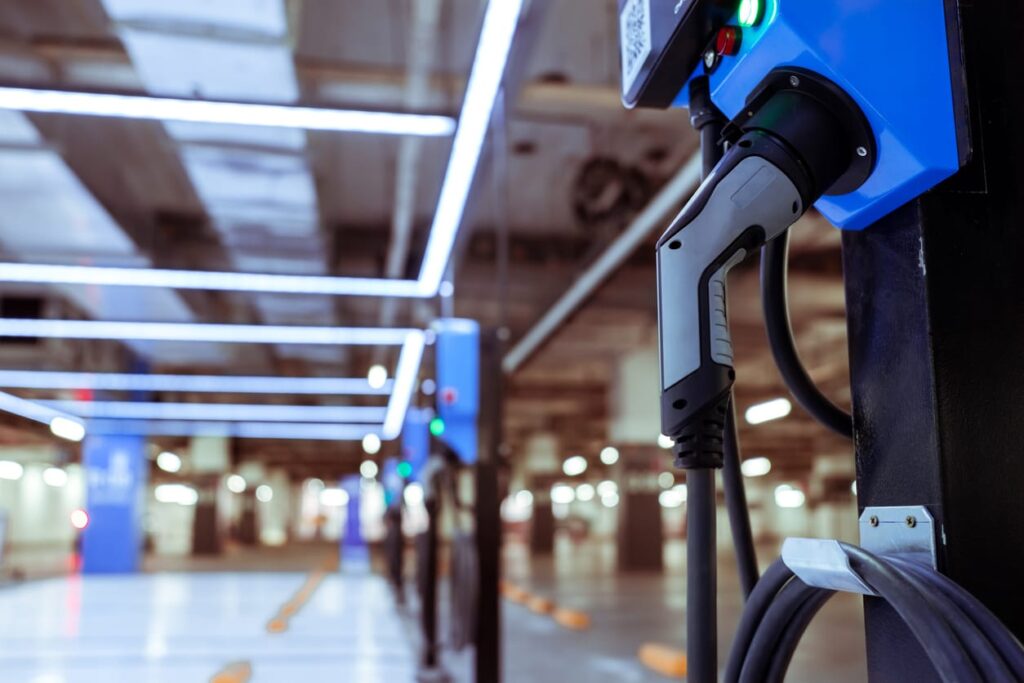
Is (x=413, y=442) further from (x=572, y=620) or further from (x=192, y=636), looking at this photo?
(x=192, y=636)

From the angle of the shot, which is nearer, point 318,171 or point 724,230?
point 724,230

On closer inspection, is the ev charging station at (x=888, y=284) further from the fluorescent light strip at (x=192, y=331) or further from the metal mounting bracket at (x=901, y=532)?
the fluorescent light strip at (x=192, y=331)

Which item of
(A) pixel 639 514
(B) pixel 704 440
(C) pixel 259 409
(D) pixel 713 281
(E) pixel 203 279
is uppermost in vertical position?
(E) pixel 203 279

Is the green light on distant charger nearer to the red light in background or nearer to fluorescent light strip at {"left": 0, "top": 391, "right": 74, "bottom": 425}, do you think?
fluorescent light strip at {"left": 0, "top": 391, "right": 74, "bottom": 425}

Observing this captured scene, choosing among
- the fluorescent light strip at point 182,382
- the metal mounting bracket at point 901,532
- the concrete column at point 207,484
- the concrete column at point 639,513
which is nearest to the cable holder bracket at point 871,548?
the metal mounting bracket at point 901,532

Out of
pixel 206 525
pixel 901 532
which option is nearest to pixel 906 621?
pixel 901 532

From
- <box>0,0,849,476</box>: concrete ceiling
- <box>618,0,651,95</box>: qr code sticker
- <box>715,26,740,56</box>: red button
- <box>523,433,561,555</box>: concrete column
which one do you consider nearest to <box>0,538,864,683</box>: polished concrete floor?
<box>0,0,849,476</box>: concrete ceiling

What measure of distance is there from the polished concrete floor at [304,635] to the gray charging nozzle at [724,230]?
3.76 meters

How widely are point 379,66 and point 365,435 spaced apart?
30.8ft

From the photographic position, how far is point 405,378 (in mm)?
7992

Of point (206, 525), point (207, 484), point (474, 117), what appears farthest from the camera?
point (206, 525)

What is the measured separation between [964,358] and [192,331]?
672cm

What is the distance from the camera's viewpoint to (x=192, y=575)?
1250 cm

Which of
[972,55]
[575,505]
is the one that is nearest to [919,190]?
[972,55]
